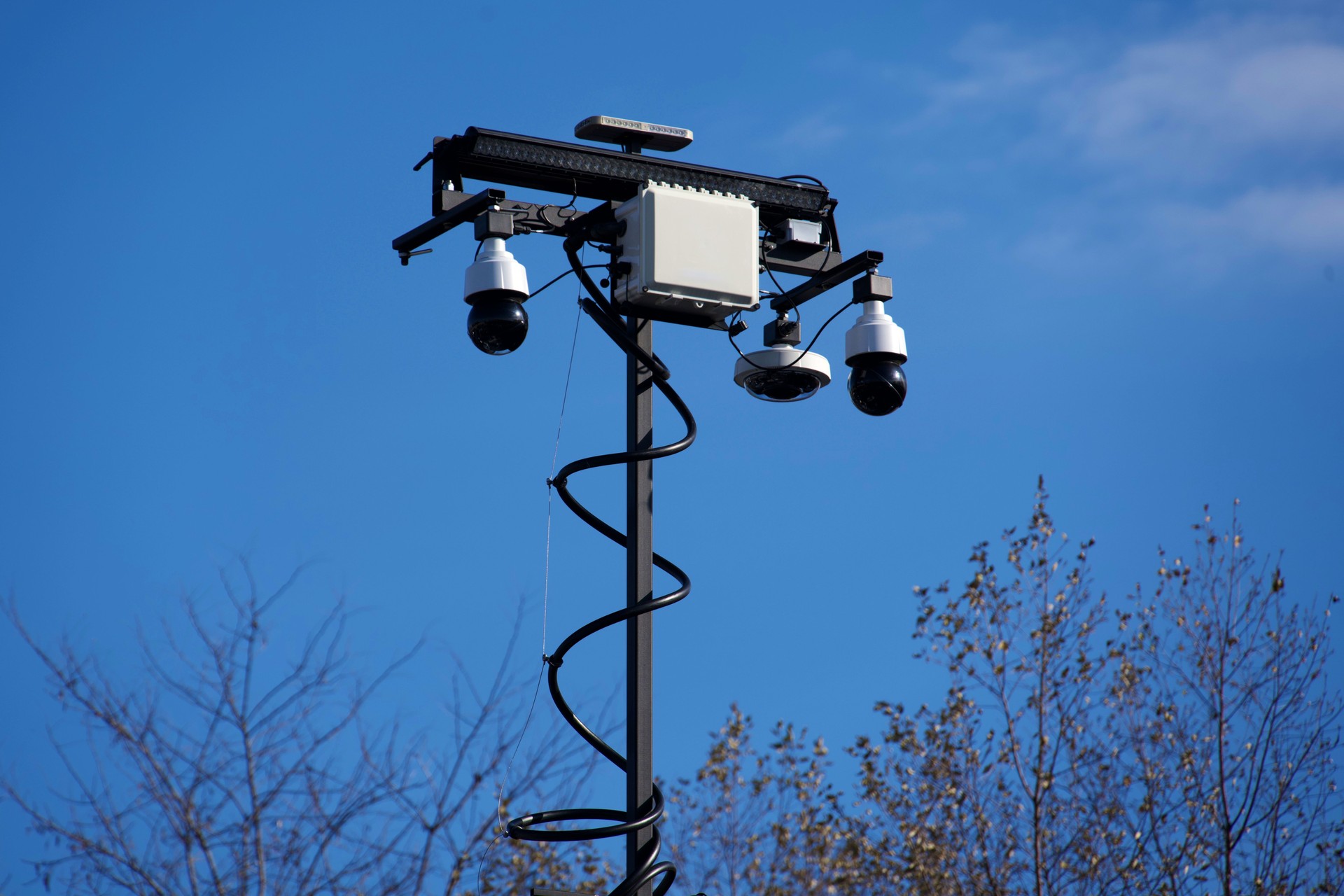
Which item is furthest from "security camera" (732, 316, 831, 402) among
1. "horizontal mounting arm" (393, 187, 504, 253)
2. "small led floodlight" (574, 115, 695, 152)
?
"horizontal mounting arm" (393, 187, 504, 253)

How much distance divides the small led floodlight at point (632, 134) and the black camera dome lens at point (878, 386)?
0.65 metres

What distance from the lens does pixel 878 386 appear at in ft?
10.9

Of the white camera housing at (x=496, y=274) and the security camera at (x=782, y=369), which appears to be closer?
the white camera housing at (x=496, y=274)

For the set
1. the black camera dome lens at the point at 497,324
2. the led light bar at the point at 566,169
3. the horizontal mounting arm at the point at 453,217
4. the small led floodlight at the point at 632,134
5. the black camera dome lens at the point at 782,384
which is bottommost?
the black camera dome lens at the point at 497,324

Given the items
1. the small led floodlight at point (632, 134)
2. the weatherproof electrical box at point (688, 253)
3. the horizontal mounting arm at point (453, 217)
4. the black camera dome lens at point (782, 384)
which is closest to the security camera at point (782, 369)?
the black camera dome lens at point (782, 384)

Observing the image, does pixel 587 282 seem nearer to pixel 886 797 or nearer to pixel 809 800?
pixel 886 797

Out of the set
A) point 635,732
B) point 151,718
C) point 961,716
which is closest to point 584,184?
point 635,732

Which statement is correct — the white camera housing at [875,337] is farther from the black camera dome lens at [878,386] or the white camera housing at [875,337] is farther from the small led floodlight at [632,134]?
the small led floodlight at [632,134]

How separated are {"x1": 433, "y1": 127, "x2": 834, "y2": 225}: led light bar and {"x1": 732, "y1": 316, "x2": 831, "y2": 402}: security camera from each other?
1.06ft

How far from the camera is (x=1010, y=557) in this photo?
9109mm

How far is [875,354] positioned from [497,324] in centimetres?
85

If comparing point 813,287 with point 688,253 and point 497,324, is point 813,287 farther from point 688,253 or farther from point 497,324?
point 497,324

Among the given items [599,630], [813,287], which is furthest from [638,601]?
[813,287]

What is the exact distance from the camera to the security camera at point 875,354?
3291 mm
